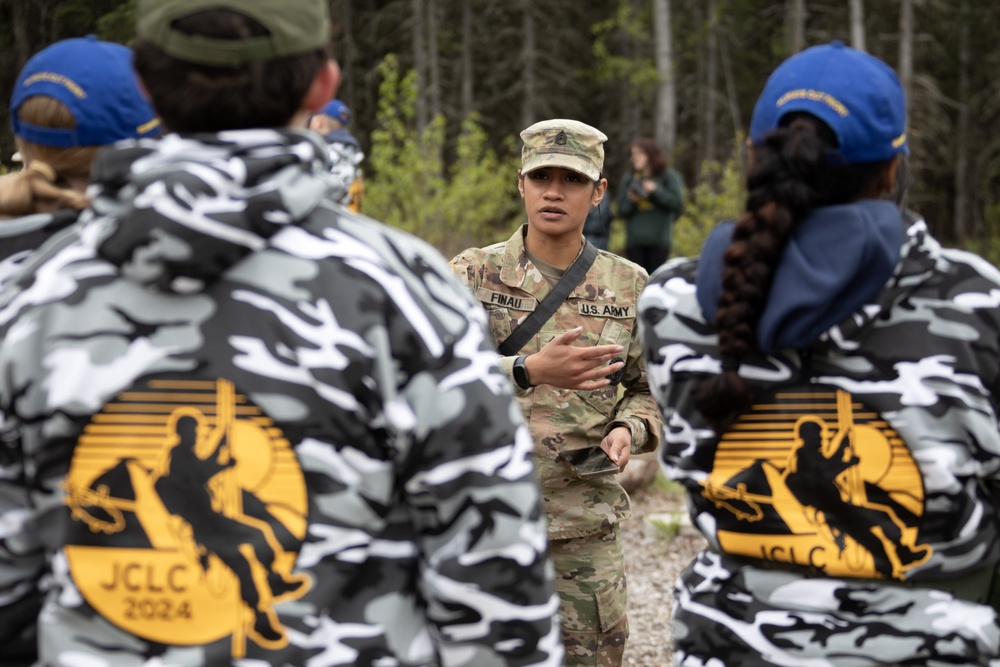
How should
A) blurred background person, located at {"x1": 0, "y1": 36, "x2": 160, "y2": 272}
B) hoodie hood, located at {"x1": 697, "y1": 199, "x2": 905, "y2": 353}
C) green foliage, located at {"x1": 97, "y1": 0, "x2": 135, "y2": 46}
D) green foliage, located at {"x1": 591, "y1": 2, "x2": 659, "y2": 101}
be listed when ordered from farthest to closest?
green foliage, located at {"x1": 591, "y1": 2, "x2": 659, "y2": 101}
green foliage, located at {"x1": 97, "y1": 0, "x2": 135, "y2": 46}
blurred background person, located at {"x1": 0, "y1": 36, "x2": 160, "y2": 272}
hoodie hood, located at {"x1": 697, "y1": 199, "x2": 905, "y2": 353}

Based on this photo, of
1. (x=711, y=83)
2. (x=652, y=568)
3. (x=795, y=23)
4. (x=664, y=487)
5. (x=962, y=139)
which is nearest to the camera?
(x=652, y=568)

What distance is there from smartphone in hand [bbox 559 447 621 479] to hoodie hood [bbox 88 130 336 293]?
2597 millimetres

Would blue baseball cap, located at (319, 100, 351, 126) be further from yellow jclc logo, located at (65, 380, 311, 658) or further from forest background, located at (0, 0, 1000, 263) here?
forest background, located at (0, 0, 1000, 263)

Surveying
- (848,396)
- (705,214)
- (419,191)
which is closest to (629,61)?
(705,214)

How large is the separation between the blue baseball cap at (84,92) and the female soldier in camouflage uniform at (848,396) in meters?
1.29

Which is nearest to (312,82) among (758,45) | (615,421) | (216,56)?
(216,56)

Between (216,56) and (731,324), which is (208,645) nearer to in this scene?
(216,56)

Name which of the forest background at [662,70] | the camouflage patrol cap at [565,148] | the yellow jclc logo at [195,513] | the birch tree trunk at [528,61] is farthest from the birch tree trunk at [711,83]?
the yellow jclc logo at [195,513]

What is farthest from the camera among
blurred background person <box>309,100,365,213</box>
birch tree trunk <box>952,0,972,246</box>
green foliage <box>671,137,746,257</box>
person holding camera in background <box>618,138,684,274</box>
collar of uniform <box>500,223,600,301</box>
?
birch tree trunk <box>952,0,972,246</box>

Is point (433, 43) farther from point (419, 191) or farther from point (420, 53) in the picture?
point (419, 191)

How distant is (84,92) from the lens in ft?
7.79

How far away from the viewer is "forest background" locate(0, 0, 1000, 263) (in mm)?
29578

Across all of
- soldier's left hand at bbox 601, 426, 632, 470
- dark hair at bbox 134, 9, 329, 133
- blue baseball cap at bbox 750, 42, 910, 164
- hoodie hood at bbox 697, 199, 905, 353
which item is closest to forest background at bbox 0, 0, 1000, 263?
soldier's left hand at bbox 601, 426, 632, 470

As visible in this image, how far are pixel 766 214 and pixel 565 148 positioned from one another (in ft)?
7.34
